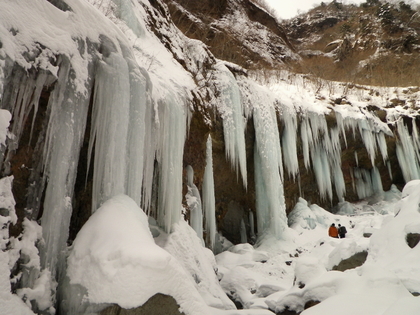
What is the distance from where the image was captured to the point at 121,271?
7.63 feet

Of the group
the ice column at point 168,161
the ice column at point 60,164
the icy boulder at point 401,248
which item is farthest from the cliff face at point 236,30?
the ice column at point 60,164

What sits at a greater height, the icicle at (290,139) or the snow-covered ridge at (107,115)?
the icicle at (290,139)

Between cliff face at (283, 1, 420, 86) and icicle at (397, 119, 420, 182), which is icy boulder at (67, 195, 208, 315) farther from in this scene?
cliff face at (283, 1, 420, 86)

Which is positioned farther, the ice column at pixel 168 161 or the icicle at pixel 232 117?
the icicle at pixel 232 117

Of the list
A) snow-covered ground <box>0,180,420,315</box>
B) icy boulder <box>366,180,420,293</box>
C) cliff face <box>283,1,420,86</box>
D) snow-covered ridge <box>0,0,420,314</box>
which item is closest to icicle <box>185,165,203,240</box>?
snow-covered ridge <box>0,0,420,314</box>

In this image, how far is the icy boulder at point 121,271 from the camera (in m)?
2.31

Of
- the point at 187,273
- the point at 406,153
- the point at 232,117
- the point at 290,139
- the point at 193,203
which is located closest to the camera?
the point at 187,273

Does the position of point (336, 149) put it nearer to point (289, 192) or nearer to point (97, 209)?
point (289, 192)

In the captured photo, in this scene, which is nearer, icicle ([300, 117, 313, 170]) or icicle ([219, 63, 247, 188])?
icicle ([219, 63, 247, 188])

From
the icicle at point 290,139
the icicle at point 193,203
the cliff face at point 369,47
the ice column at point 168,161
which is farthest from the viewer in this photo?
the cliff face at point 369,47

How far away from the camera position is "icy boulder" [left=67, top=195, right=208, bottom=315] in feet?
7.57

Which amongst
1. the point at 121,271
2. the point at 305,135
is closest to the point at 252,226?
the point at 305,135

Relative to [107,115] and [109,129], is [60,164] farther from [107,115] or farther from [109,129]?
[107,115]

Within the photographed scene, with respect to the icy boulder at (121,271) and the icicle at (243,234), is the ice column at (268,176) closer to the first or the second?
the icicle at (243,234)
